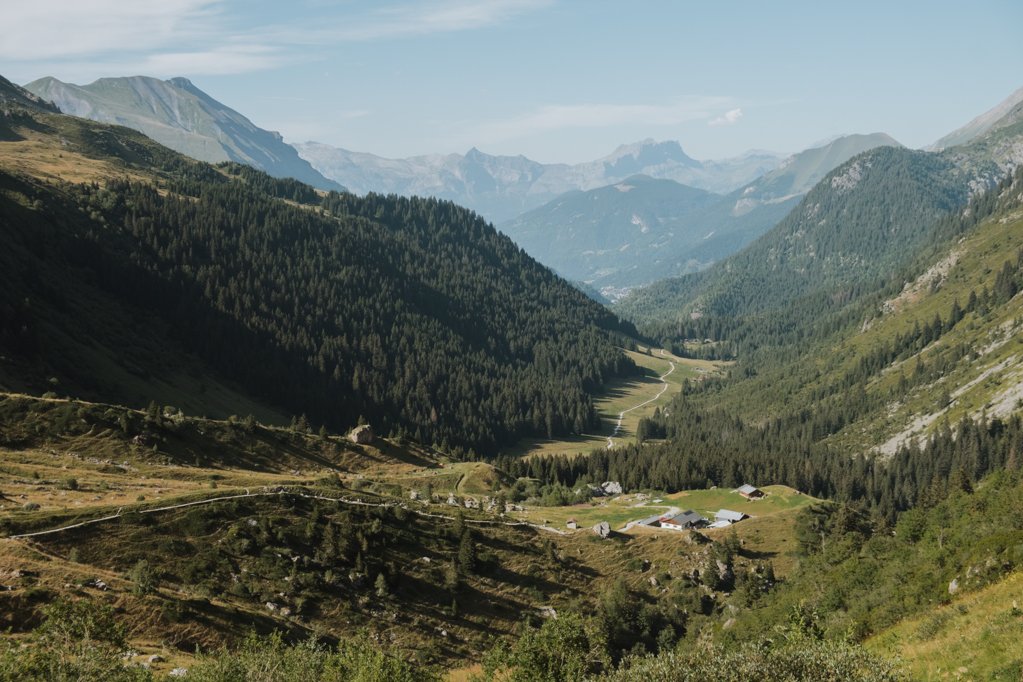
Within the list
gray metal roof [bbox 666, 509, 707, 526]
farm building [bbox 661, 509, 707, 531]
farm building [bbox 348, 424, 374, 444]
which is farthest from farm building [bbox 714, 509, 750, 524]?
farm building [bbox 348, 424, 374, 444]

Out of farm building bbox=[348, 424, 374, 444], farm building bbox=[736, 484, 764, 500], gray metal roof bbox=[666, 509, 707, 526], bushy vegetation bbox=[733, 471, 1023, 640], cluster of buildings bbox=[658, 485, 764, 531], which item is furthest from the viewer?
farm building bbox=[736, 484, 764, 500]

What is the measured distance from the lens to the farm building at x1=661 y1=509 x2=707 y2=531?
121 metres

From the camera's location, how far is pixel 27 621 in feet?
181

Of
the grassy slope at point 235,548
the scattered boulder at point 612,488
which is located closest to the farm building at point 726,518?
the grassy slope at point 235,548

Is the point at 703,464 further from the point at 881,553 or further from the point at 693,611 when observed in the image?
the point at 881,553

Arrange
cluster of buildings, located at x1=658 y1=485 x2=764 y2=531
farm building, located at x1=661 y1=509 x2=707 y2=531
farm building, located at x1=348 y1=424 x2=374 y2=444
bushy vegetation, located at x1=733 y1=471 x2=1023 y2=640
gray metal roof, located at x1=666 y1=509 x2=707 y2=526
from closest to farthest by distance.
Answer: bushy vegetation, located at x1=733 y1=471 x2=1023 y2=640
farm building, located at x1=661 y1=509 x2=707 y2=531
cluster of buildings, located at x1=658 y1=485 x2=764 y2=531
gray metal roof, located at x1=666 y1=509 x2=707 y2=526
farm building, located at x1=348 y1=424 x2=374 y2=444

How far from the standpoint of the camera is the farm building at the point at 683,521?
120750 millimetres

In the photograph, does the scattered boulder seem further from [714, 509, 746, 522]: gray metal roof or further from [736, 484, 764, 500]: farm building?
[714, 509, 746, 522]: gray metal roof

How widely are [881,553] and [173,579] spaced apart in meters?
Result: 74.6

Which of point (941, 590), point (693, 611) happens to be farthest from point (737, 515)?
point (941, 590)

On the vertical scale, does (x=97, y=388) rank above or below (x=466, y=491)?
above

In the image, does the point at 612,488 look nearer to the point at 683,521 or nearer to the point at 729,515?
the point at 729,515

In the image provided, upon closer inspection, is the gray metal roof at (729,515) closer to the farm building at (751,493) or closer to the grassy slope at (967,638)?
the farm building at (751,493)

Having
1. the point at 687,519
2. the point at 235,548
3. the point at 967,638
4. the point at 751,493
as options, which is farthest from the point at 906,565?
the point at 751,493
